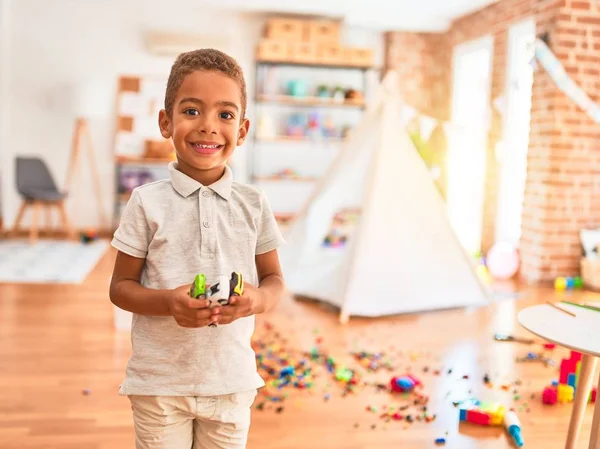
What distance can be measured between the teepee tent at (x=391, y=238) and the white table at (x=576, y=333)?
1847 mm

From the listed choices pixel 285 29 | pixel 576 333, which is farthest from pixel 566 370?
pixel 285 29

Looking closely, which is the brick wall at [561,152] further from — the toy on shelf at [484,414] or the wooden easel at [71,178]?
the wooden easel at [71,178]

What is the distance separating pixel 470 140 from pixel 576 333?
4.47 metres

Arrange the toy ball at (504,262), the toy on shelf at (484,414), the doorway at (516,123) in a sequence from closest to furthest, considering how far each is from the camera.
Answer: the toy on shelf at (484,414)
the toy ball at (504,262)
the doorway at (516,123)

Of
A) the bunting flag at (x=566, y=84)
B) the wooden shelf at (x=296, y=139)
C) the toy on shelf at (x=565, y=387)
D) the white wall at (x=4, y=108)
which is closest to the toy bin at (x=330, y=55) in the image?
the wooden shelf at (x=296, y=139)

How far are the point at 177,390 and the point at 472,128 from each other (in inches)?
198

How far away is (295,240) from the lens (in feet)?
14.3

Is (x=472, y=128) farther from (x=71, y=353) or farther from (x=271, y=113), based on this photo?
(x=71, y=353)

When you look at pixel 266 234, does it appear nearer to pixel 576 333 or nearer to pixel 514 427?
pixel 576 333

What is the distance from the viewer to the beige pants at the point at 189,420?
1062 mm

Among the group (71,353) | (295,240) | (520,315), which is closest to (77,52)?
(295,240)

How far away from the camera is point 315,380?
268 centimetres

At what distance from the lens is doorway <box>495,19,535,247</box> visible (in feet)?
17.1

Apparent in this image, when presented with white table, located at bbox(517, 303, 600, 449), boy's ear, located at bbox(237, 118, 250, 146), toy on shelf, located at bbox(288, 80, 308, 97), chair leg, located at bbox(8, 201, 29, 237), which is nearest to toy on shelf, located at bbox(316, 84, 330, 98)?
toy on shelf, located at bbox(288, 80, 308, 97)
